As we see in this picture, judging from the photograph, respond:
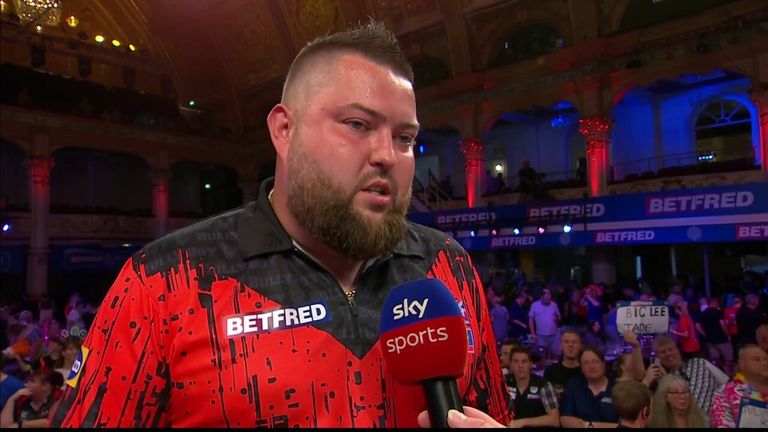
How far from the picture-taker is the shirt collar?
160 cm

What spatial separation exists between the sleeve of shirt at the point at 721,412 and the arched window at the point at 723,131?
1612 cm

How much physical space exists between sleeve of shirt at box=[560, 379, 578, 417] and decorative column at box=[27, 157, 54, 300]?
1878cm

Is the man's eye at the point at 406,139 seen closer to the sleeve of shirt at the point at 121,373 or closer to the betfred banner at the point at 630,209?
the sleeve of shirt at the point at 121,373

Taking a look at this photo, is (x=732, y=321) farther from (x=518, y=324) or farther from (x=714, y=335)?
(x=518, y=324)

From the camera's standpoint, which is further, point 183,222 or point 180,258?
point 183,222

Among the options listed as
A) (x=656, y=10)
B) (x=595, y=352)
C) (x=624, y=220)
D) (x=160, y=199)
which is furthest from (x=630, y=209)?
(x=160, y=199)

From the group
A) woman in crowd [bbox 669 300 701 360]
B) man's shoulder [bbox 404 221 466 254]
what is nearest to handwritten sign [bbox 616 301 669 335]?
woman in crowd [bbox 669 300 701 360]

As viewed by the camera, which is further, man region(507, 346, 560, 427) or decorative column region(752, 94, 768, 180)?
decorative column region(752, 94, 768, 180)

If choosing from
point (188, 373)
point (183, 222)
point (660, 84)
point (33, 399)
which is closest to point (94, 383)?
point (188, 373)

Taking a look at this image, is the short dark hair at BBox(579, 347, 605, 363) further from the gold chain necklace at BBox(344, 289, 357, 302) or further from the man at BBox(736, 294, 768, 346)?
the gold chain necklace at BBox(344, 289, 357, 302)

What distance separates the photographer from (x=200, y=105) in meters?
28.0

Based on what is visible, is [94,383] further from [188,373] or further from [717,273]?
[717,273]

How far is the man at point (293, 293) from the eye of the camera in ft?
4.55

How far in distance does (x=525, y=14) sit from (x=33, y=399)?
1797cm
